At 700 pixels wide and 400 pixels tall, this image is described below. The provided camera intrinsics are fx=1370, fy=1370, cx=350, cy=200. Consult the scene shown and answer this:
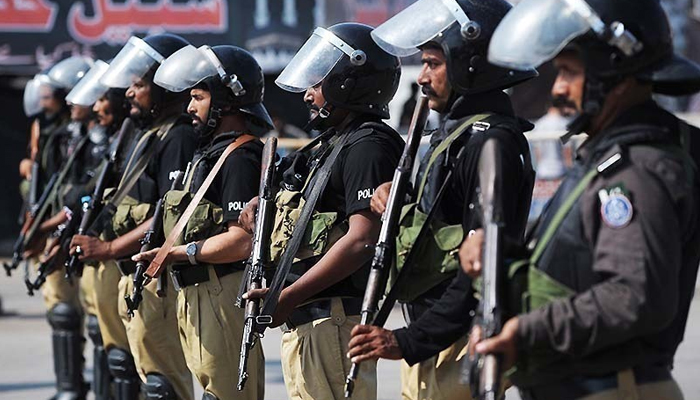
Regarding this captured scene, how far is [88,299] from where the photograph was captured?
7.96 meters

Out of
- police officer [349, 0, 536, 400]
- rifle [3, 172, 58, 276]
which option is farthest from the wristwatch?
rifle [3, 172, 58, 276]

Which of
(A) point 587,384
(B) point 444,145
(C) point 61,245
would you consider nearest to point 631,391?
(A) point 587,384

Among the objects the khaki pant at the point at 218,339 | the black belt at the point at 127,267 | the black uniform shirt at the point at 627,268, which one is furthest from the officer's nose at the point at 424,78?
the black belt at the point at 127,267

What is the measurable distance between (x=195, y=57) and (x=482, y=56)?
6.20ft

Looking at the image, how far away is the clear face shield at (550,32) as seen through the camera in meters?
3.18

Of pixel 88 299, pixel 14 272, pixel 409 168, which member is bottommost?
pixel 14 272

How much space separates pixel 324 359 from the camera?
16.0 feet

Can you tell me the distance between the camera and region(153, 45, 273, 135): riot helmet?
573 cm

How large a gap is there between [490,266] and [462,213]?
1061 mm

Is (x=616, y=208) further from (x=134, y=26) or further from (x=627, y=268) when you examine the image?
(x=134, y=26)

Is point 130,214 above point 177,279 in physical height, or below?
above

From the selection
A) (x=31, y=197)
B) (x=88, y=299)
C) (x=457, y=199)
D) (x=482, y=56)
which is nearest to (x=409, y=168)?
(x=457, y=199)

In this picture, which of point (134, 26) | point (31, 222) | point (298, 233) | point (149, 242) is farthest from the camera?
point (134, 26)

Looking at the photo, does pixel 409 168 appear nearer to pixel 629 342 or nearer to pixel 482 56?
pixel 482 56
